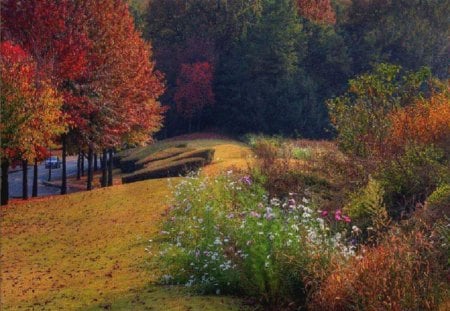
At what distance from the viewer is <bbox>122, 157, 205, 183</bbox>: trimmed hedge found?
25.8 m

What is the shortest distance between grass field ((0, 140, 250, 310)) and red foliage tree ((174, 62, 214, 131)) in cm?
2794

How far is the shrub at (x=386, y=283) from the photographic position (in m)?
7.43

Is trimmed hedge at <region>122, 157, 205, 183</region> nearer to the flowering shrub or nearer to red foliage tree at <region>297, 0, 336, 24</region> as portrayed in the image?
the flowering shrub

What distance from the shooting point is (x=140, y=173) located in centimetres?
2766

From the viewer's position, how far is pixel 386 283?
25.3 feet

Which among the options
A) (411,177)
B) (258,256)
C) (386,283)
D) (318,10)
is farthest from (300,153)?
(318,10)

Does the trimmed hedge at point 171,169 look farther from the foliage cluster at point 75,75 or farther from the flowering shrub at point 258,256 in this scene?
the flowering shrub at point 258,256

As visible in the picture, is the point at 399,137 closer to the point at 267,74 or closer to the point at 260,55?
the point at 260,55

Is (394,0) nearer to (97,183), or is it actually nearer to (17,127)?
(97,183)

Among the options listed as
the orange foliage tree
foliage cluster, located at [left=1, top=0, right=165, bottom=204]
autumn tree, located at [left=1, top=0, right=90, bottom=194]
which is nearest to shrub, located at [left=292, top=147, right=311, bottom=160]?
the orange foliage tree

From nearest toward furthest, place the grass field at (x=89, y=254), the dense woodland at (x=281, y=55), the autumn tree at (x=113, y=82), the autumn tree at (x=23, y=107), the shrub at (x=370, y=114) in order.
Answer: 1. the grass field at (x=89, y=254)
2. the shrub at (x=370, y=114)
3. the autumn tree at (x=23, y=107)
4. the autumn tree at (x=113, y=82)
5. the dense woodland at (x=281, y=55)

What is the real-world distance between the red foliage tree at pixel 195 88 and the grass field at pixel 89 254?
27.9 metres

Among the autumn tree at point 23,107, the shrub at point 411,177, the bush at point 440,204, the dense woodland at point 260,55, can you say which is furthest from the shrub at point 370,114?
the dense woodland at point 260,55

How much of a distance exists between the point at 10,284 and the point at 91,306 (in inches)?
168
